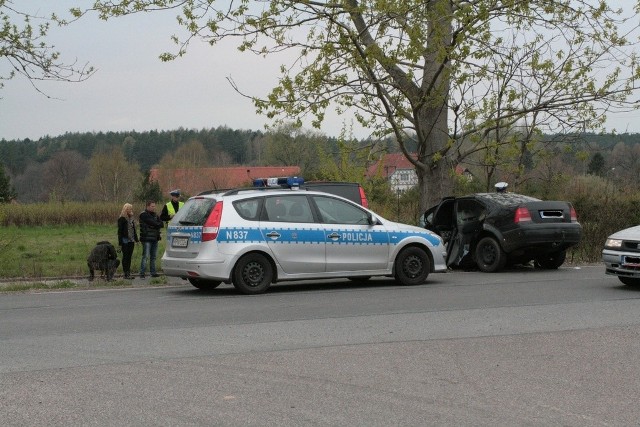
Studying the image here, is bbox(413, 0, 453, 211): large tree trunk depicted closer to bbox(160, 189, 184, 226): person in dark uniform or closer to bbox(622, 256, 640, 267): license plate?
bbox(160, 189, 184, 226): person in dark uniform

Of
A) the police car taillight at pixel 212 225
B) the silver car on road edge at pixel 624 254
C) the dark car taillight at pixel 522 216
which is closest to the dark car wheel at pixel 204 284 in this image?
the police car taillight at pixel 212 225

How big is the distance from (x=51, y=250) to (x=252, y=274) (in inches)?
578

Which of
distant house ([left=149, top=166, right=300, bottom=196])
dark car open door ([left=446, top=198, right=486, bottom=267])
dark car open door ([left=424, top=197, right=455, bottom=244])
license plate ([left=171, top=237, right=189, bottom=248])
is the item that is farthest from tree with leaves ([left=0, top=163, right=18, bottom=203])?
distant house ([left=149, top=166, right=300, bottom=196])

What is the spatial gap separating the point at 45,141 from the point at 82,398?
112198mm

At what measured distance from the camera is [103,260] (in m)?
16.2

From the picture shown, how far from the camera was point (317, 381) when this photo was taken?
23.4 feet

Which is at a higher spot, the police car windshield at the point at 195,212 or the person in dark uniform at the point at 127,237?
the police car windshield at the point at 195,212

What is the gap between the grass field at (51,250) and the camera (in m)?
17.5

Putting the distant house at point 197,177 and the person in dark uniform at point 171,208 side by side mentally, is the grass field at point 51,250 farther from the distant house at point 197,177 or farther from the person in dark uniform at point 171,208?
the distant house at point 197,177

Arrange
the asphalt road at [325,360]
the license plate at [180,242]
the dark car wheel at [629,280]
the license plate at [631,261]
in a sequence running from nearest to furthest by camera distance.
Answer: the asphalt road at [325,360] < the license plate at [631,261] < the license plate at [180,242] < the dark car wheel at [629,280]

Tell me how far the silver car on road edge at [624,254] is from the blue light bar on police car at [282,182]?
5.24 meters

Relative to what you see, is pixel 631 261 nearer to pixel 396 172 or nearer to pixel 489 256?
pixel 489 256

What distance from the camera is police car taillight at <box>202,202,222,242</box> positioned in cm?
1327

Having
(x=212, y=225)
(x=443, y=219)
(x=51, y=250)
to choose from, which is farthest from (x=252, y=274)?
(x=51, y=250)
